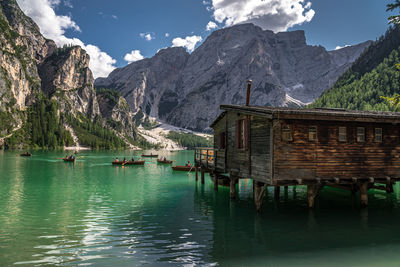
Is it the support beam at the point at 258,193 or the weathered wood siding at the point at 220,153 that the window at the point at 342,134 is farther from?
the weathered wood siding at the point at 220,153

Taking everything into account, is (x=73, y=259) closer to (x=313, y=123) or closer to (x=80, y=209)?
(x=80, y=209)

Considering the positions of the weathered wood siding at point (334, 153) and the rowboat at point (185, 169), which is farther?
the rowboat at point (185, 169)

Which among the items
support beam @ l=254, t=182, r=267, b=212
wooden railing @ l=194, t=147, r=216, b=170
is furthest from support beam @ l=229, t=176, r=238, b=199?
support beam @ l=254, t=182, r=267, b=212

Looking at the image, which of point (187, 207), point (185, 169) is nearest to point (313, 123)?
point (187, 207)

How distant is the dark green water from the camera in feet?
45.6

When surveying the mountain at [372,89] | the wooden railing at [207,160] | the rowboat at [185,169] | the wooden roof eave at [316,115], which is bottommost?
the rowboat at [185,169]

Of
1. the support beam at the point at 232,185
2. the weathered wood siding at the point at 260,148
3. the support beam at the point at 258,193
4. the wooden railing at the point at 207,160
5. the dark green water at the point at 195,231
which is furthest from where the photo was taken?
the wooden railing at the point at 207,160

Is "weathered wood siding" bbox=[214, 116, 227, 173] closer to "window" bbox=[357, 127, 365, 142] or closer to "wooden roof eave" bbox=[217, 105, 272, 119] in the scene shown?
"wooden roof eave" bbox=[217, 105, 272, 119]

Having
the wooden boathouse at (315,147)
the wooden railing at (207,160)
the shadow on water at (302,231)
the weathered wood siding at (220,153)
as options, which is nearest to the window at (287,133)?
the wooden boathouse at (315,147)

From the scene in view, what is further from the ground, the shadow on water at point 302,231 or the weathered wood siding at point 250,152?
the weathered wood siding at point 250,152

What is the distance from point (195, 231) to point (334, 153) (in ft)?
39.4

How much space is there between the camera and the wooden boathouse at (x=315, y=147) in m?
20.4

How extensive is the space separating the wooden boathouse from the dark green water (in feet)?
9.46

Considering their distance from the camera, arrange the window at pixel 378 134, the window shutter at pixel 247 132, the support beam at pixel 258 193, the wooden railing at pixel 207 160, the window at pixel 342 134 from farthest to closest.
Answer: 1. the wooden railing at pixel 207 160
2. the window shutter at pixel 247 132
3. the window at pixel 378 134
4. the support beam at pixel 258 193
5. the window at pixel 342 134
